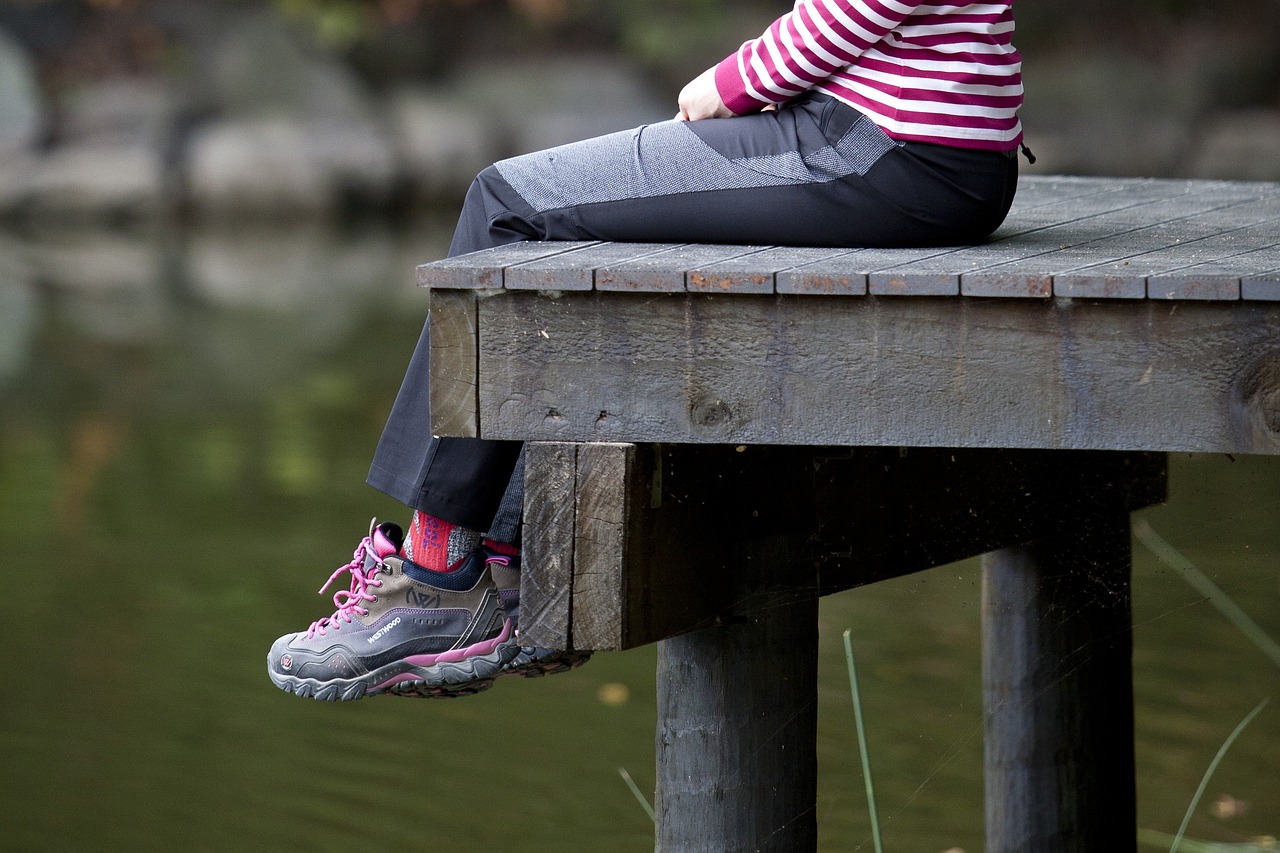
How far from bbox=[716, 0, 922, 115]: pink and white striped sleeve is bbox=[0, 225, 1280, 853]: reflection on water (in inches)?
22.5

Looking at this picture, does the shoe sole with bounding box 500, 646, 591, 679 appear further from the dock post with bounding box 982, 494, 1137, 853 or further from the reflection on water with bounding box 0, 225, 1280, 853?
the dock post with bounding box 982, 494, 1137, 853

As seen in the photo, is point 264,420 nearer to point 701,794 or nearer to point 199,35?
point 701,794

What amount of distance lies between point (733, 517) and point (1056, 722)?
955 millimetres

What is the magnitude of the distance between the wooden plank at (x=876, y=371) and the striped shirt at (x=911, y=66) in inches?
17.4

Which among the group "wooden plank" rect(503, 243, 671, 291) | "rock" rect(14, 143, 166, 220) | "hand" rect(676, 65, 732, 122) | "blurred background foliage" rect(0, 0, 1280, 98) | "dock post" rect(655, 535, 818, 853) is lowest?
"dock post" rect(655, 535, 818, 853)

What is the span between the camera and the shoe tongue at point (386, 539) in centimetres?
190

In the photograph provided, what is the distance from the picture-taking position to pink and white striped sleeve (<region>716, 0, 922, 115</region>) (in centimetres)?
190

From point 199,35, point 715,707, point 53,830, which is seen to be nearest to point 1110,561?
point 715,707

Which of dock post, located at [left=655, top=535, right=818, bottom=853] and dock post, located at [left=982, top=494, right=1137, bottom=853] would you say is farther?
dock post, located at [left=982, top=494, right=1137, bottom=853]

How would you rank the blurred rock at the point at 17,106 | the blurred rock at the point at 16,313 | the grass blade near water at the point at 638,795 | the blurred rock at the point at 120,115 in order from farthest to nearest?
the blurred rock at the point at 120,115, the blurred rock at the point at 17,106, the blurred rock at the point at 16,313, the grass blade near water at the point at 638,795

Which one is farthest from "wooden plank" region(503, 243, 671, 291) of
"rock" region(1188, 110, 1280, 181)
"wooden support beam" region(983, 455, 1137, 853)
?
"rock" region(1188, 110, 1280, 181)

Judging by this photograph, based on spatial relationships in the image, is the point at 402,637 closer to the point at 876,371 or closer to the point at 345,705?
the point at 876,371

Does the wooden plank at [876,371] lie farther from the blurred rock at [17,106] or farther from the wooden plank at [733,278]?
the blurred rock at [17,106]

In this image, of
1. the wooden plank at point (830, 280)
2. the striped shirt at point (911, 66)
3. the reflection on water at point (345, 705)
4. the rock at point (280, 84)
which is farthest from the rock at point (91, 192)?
the wooden plank at point (830, 280)
